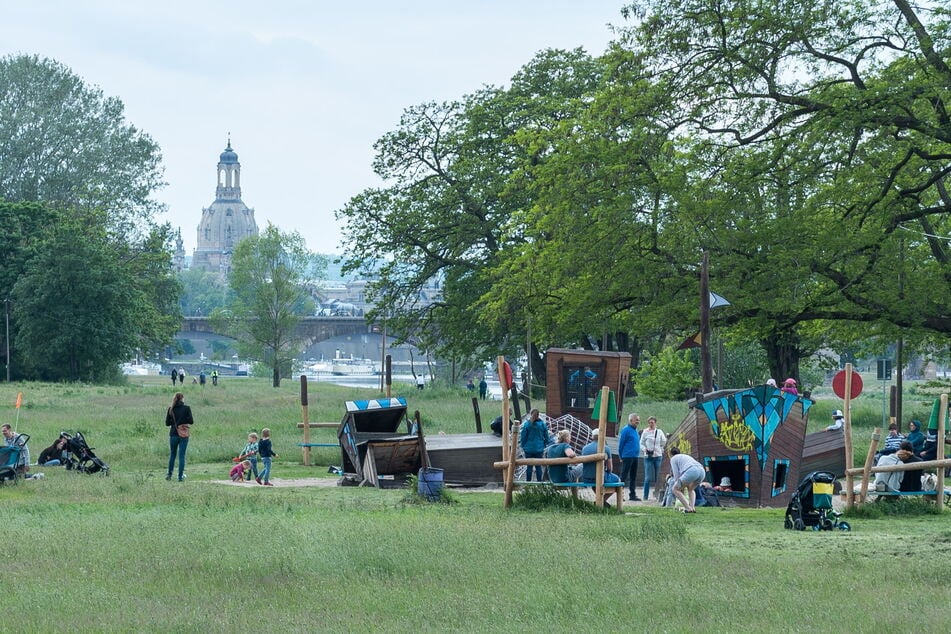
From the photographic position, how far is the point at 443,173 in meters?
54.9

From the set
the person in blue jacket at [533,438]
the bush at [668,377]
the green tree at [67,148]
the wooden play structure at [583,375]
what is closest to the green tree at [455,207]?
the bush at [668,377]

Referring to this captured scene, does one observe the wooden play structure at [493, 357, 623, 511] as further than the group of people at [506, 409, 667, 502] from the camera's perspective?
No

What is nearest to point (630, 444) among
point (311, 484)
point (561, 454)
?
point (561, 454)

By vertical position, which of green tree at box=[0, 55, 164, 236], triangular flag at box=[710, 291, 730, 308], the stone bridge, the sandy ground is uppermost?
green tree at box=[0, 55, 164, 236]

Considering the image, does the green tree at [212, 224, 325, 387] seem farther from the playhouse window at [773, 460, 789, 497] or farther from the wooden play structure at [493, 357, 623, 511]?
the wooden play structure at [493, 357, 623, 511]

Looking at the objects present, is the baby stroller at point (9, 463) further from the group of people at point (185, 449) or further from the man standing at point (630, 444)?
the man standing at point (630, 444)

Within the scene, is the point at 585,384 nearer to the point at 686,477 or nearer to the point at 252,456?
the point at 252,456

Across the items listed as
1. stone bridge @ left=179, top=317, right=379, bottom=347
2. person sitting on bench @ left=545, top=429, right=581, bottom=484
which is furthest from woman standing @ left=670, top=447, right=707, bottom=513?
stone bridge @ left=179, top=317, right=379, bottom=347

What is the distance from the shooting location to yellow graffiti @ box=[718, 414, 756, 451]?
24.2 meters

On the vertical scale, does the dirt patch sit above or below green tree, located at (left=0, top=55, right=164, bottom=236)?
below

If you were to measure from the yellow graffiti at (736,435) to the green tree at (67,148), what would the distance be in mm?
70851

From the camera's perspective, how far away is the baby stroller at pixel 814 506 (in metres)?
18.5

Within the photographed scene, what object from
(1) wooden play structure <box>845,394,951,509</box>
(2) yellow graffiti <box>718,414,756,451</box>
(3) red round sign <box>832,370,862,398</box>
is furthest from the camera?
(2) yellow graffiti <box>718,414,756,451</box>

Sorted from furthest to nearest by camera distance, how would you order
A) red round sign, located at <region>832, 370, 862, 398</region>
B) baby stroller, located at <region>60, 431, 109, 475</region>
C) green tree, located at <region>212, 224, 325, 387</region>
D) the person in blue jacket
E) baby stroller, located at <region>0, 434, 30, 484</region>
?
1. green tree, located at <region>212, 224, 325, 387</region>
2. baby stroller, located at <region>60, 431, 109, 475</region>
3. baby stroller, located at <region>0, 434, 30, 484</region>
4. the person in blue jacket
5. red round sign, located at <region>832, 370, 862, 398</region>
